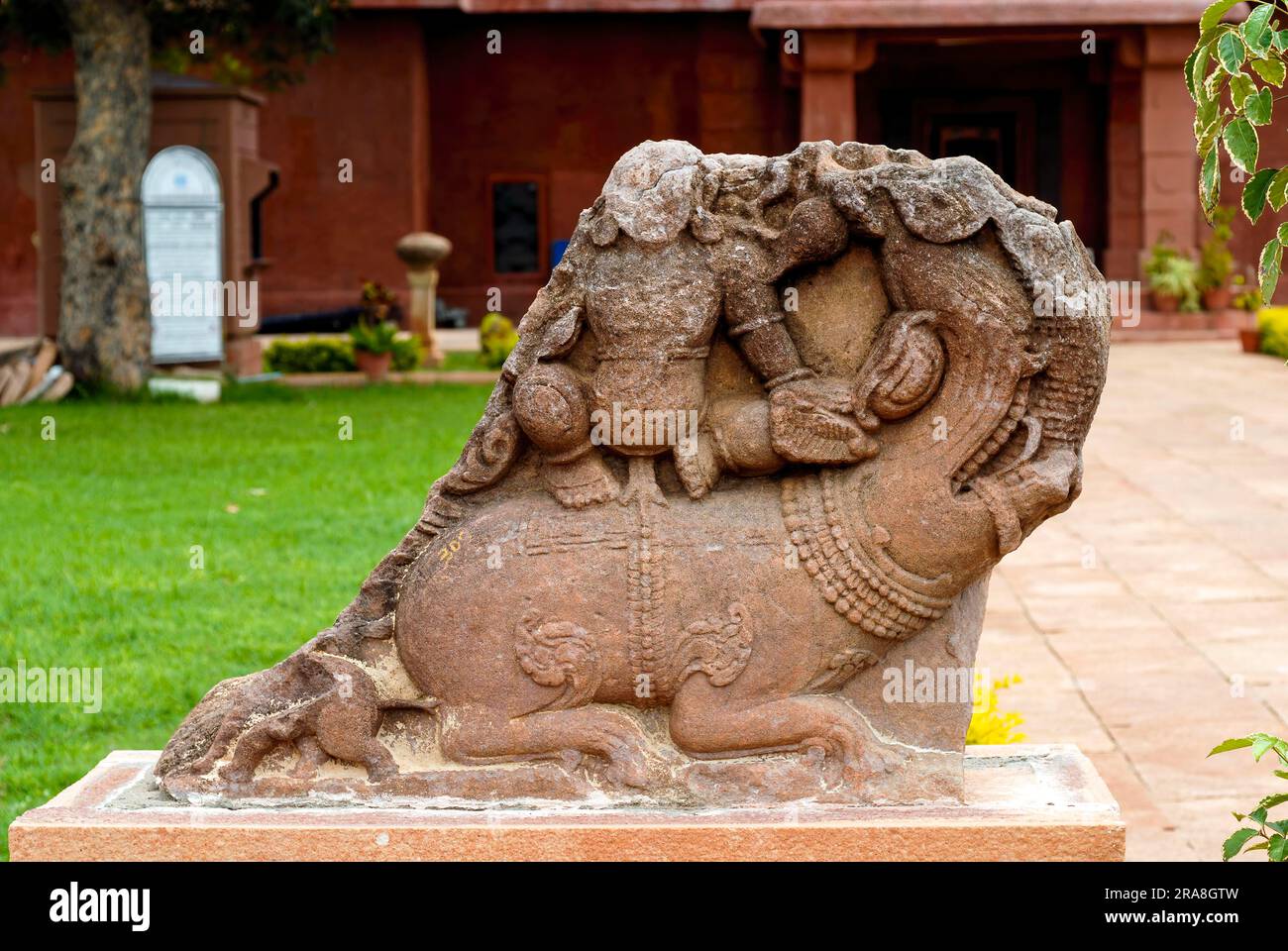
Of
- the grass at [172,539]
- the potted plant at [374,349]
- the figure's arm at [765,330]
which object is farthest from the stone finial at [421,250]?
the figure's arm at [765,330]

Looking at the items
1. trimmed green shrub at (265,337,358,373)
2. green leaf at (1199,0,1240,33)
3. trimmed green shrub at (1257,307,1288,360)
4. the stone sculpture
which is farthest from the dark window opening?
green leaf at (1199,0,1240,33)

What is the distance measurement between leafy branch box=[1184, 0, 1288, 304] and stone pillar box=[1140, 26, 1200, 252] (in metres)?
15.0

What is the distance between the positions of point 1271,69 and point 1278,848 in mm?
1180

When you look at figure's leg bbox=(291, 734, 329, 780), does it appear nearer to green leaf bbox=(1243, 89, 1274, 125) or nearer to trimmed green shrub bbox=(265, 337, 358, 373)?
green leaf bbox=(1243, 89, 1274, 125)

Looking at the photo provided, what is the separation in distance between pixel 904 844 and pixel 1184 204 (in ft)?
52.4

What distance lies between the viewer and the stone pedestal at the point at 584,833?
9.62ft

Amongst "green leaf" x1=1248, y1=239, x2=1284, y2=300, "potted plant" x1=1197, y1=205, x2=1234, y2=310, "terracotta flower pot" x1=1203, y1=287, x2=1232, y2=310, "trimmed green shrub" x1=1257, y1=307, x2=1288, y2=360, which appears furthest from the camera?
"terracotta flower pot" x1=1203, y1=287, x2=1232, y2=310

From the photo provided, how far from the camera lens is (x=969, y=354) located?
119 inches

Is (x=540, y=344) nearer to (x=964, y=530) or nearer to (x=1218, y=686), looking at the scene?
(x=964, y=530)

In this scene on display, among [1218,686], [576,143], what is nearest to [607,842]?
[1218,686]

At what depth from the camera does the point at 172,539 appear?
7.29m

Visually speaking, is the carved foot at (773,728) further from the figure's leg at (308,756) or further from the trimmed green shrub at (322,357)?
the trimmed green shrub at (322,357)

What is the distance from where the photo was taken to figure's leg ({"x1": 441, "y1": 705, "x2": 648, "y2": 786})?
121 inches

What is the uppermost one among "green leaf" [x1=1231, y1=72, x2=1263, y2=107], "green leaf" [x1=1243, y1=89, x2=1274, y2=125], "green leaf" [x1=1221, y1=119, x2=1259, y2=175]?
"green leaf" [x1=1231, y1=72, x2=1263, y2=107]
